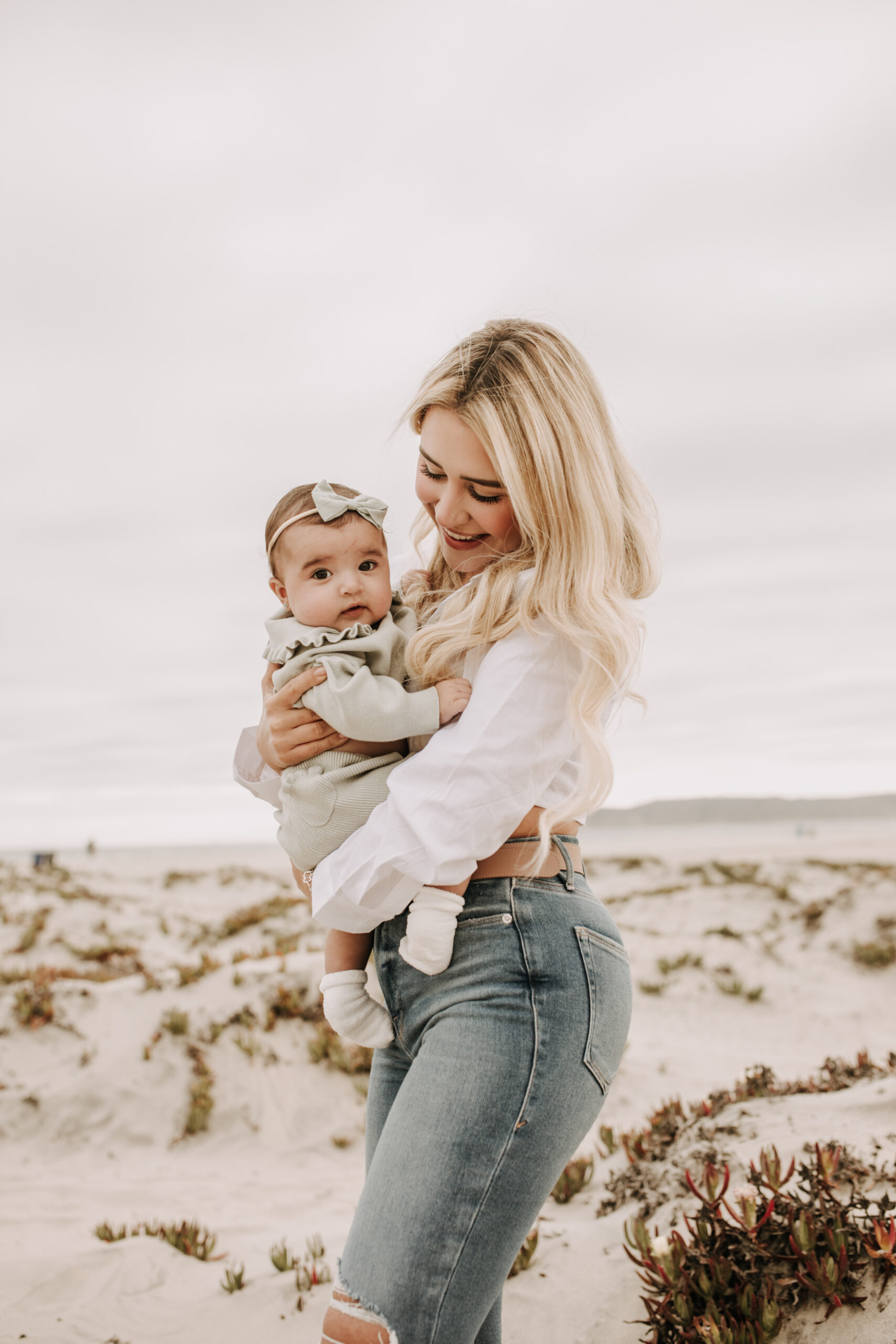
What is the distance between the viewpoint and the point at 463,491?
280 centimetres

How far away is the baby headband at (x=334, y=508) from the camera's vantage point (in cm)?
299

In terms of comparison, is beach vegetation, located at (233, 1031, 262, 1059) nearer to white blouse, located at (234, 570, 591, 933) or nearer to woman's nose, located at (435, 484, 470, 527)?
white blouse, located at (234, 570, 591, 933)

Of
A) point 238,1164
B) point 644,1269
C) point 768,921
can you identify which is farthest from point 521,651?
point 768,921

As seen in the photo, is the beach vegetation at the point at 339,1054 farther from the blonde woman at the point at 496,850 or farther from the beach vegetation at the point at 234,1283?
the blonde woman at the point at 496,850

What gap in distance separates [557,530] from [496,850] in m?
0.93

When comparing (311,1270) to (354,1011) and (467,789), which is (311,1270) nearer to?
(354,1011)

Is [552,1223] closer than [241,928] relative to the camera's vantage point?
Yes

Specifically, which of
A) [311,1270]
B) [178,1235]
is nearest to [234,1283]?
[311,1270]

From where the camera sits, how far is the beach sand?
469cm

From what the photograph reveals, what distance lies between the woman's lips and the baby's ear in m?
0.64

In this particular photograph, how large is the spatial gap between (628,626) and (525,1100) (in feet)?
4.13

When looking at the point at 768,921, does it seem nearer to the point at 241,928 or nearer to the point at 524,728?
the point at 241,928

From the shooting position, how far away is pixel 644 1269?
14.0 ft

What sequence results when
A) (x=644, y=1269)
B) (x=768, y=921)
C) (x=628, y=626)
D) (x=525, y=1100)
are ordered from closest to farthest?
(x=525, y=1100) → (x=628, y=626) → (x=644, y=1269) → (x=768, y=921)
